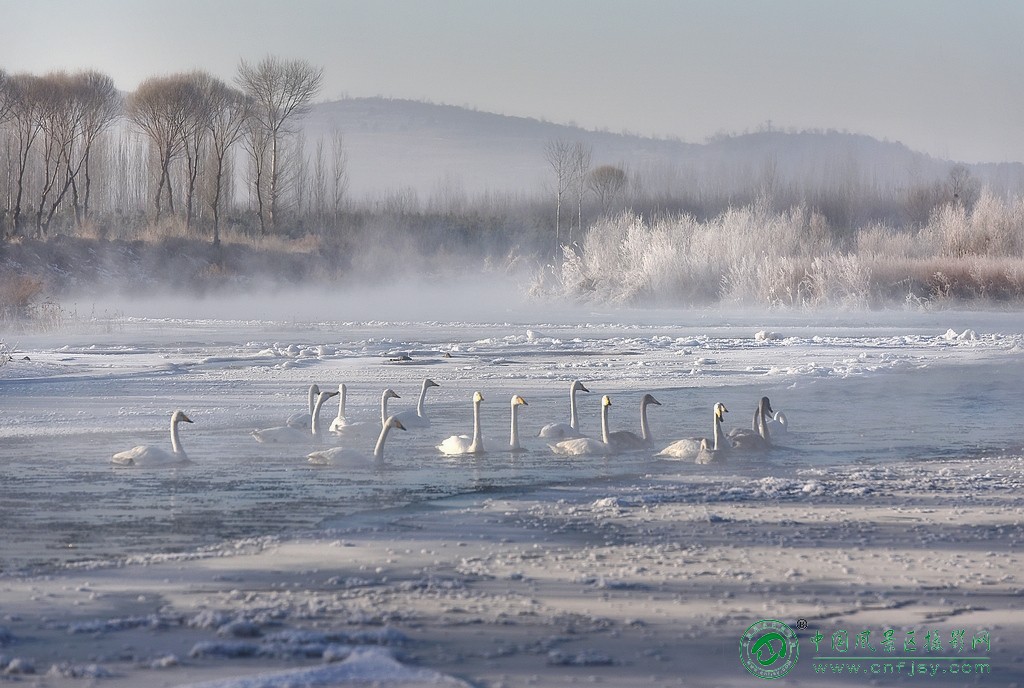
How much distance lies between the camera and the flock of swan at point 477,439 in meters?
7.60

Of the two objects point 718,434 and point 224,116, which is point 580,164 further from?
point 718,434

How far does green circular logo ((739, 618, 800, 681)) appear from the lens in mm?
3618

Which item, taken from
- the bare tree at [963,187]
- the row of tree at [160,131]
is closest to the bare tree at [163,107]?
the row of tree at [160,131]

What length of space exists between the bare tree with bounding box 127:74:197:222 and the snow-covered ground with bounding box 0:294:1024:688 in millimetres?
29491

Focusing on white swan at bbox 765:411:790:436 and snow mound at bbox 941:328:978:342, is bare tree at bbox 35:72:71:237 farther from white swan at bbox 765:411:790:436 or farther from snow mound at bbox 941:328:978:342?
white swan at bbox 765:411:790:436

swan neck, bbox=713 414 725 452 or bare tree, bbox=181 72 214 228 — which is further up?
bare tree, bbox=181 72 214 228

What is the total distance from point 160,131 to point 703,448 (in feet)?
119

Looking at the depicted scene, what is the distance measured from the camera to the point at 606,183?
52.8 meters

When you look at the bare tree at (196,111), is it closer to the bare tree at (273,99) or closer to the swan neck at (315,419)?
the bare tree at (273,99)

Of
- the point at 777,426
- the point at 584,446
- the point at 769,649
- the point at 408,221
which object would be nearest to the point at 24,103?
the point at 408,221

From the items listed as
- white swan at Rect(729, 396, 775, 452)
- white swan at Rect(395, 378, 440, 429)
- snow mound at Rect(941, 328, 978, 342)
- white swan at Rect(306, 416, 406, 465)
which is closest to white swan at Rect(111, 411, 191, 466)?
white swan at Rect(306, 416, 406, 465)

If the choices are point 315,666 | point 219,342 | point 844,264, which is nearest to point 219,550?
point 315,666

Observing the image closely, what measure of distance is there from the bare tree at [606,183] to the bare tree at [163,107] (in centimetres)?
1605

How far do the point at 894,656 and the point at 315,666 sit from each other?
5.72ft
